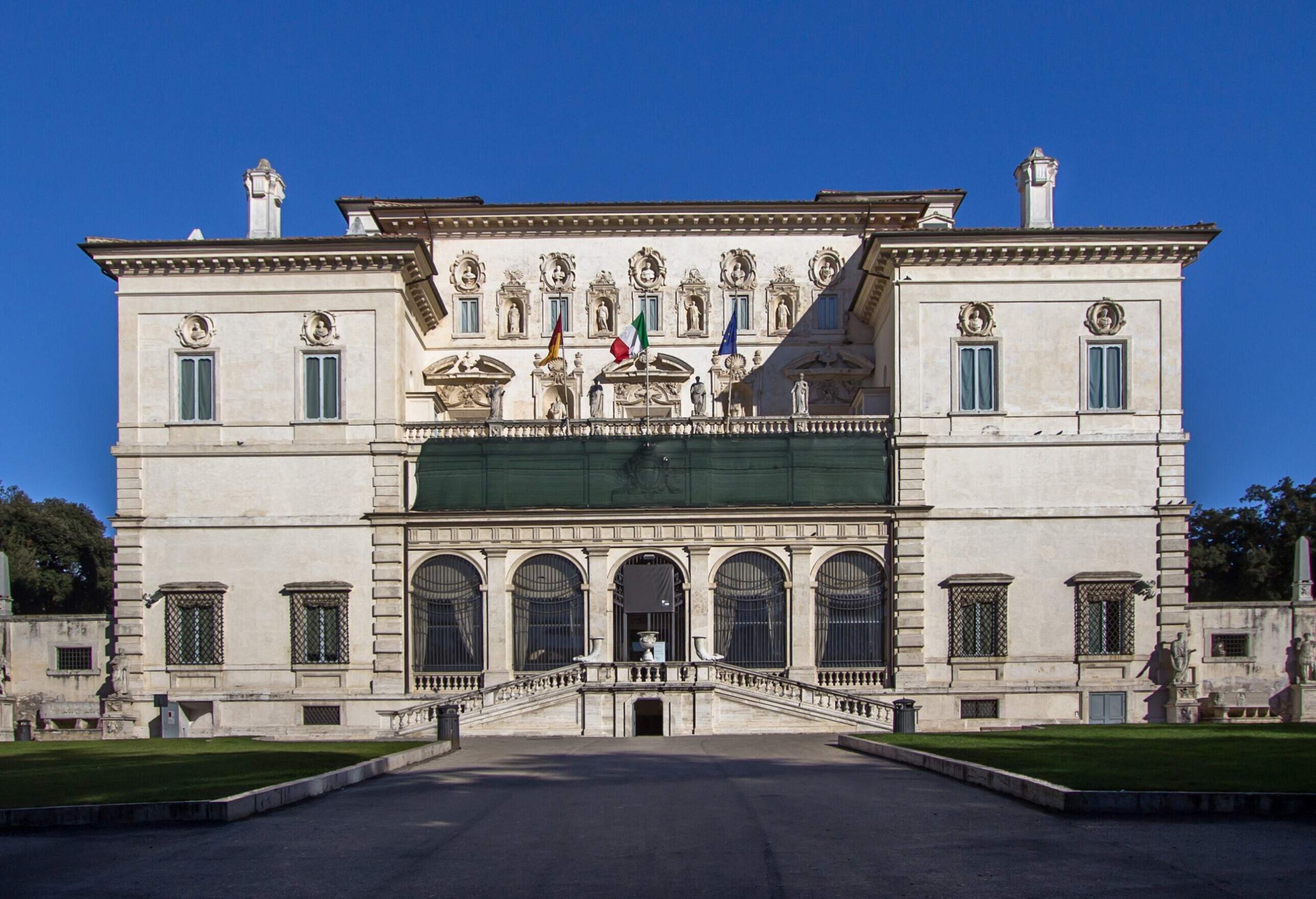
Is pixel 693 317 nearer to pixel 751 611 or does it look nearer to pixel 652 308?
pixel 652 308

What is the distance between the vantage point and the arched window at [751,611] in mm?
41969

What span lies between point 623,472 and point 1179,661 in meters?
18.0

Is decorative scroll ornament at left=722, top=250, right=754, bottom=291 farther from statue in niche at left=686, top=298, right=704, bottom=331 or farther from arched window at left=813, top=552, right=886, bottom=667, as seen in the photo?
arched window at left=813, top=552, right=886, bottom=667

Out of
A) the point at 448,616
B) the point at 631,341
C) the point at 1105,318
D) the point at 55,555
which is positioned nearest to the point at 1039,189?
the point at 1105,318

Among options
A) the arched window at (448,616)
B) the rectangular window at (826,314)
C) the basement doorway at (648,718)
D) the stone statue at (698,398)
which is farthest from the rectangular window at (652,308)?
the basement doorway at (648,718)

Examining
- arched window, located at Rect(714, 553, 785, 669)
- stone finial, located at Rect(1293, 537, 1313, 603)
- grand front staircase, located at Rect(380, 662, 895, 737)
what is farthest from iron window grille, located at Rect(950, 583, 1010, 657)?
stone finial, located at Rect(1293, 537, 1313, 603)

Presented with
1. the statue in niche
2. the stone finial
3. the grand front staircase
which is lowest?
the grand front staircase

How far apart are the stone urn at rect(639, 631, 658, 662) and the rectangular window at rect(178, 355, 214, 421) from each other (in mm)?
15323

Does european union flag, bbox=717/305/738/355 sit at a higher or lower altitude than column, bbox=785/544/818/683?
higher

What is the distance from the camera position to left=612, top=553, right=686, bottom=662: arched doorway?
139 feet

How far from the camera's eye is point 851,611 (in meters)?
41.8

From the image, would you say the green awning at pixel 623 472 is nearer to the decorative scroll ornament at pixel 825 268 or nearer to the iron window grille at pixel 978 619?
the iron window grille at pixel 978 619

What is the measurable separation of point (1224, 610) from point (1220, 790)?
25.6 meters

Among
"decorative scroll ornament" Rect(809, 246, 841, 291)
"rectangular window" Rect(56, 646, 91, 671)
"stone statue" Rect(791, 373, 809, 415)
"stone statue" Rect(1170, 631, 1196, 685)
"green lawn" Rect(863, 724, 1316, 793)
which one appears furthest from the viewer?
"decorative scroll ornament" Rect(809, 246, 841, 291)
